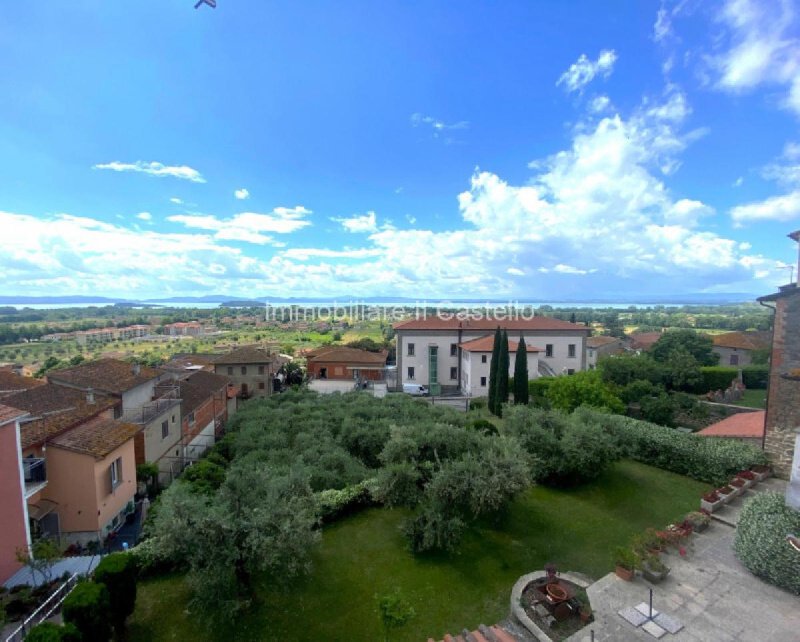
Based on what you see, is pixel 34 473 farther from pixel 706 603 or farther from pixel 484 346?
pixel 484 346

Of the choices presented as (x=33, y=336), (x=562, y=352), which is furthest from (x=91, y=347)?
(x=562, y=352)

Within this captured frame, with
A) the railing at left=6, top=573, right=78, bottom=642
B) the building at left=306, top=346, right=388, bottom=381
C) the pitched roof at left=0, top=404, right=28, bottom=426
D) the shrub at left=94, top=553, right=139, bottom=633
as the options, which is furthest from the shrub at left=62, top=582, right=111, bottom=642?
the building at left=306, top=346, right=388, bottom=381

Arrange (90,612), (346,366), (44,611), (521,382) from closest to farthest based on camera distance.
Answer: (90,612) < (44,611) < (521,382) < (346,366)

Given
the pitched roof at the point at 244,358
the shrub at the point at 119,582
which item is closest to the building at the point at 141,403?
the shrub at the point at 119,582

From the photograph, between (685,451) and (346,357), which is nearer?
(685,451)

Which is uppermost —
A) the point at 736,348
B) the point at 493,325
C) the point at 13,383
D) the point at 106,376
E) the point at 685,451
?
the point at 493,325

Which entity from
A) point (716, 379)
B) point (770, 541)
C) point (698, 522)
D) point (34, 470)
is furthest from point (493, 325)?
Result: point (34, 470)
